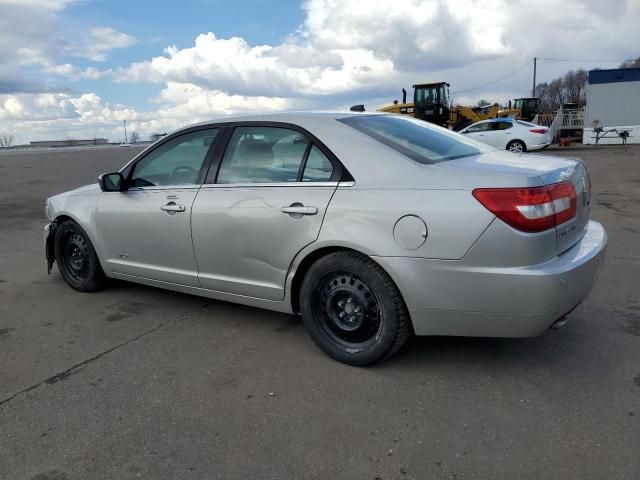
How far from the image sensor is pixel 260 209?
11.5ft

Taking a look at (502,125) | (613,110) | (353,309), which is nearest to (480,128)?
(502,125)

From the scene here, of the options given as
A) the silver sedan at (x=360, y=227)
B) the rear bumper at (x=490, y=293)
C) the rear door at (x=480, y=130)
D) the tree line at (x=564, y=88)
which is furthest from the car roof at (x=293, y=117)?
the tree line at (x=564, y=88)

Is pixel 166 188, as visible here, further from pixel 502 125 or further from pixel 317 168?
pixel 502 125

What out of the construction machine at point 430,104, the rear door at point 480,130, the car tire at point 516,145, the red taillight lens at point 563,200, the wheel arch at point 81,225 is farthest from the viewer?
the construction machine at point 430,104

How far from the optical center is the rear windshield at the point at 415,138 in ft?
10.9

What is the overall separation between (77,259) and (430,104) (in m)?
23.6

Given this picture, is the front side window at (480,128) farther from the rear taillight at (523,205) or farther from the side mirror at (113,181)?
the rear taillight at (523,205)

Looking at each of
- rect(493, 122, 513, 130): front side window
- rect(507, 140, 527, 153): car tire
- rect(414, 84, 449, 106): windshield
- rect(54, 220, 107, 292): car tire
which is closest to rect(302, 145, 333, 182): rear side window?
rect(54, 220, 107, 292): car tire

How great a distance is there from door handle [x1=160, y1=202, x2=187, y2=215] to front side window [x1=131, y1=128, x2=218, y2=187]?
18cm

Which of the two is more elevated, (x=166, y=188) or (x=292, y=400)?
(x=166, y=188)

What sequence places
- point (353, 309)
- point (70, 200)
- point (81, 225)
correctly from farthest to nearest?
point (70, 200) → point (81, 225) → point (353, 309)

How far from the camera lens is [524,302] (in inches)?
108

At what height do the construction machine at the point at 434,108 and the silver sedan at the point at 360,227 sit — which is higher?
the construction machine at the point at 434,108

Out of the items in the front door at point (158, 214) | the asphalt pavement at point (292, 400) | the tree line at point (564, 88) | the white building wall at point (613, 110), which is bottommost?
the asphalt pavement at point (292, 400)
